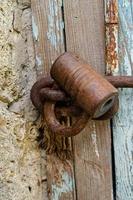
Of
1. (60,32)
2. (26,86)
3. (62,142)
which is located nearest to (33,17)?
(60,32)

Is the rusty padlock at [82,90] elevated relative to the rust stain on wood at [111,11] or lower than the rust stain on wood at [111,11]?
lower

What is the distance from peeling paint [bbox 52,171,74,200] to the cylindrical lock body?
0.89 feet

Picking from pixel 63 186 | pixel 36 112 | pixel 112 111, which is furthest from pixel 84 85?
pixel 63 186

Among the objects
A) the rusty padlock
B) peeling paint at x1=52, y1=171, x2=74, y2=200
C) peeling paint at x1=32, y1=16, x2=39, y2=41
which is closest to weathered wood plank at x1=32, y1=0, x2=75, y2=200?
peeling paint at x1=32, y1=16, x2=39, y2=41

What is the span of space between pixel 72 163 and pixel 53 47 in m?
0.33

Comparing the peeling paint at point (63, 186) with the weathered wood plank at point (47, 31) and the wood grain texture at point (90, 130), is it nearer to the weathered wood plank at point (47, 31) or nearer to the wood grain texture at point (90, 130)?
the wood grain texture at point (90, 130)

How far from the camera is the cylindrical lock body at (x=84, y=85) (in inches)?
39.9

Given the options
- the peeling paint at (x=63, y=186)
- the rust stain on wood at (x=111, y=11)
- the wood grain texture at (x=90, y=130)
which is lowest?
the peeling paint at (x=63, y=186)

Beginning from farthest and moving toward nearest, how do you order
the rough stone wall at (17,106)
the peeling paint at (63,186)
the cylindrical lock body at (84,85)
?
the peeling paint at (63,186) → the rough stone wall at (17,106) → the cylindrical lock body at (84,85)

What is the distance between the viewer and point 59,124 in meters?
1.10

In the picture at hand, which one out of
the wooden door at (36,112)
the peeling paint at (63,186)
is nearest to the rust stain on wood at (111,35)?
the wooden door at (36,112)

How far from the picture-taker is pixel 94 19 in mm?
1131

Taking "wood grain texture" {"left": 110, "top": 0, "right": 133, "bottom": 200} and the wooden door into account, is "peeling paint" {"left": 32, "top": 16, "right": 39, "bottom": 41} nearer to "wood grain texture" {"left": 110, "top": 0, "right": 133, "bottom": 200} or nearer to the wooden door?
the wooden door

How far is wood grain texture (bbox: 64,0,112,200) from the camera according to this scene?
3.72ft
